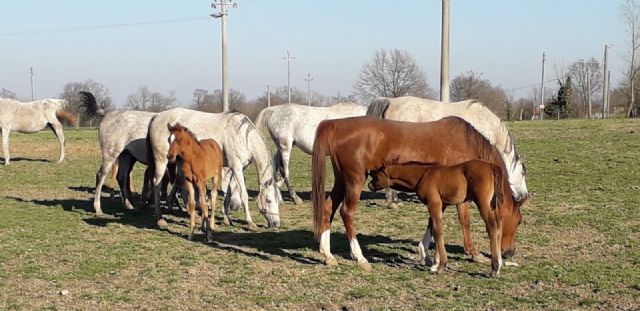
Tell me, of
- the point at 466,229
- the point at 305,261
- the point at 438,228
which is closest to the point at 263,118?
the point at 305,261

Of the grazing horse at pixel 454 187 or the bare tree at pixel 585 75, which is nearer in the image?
the grazing horse at pixel 454 187

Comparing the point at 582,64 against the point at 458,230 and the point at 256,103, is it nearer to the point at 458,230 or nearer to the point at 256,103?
the point at 256,103

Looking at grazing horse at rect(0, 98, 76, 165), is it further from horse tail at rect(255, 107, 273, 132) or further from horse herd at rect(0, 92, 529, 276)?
horse tail at rect(255, 107, 273, 132)

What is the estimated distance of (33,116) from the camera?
2094cm

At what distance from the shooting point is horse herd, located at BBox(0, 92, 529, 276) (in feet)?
22.1

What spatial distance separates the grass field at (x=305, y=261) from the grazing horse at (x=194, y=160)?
0.55 meters

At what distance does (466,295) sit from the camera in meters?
6.07

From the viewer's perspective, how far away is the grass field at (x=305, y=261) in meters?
6.07

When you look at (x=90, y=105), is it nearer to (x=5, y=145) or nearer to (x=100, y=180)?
(x=100, y=180)

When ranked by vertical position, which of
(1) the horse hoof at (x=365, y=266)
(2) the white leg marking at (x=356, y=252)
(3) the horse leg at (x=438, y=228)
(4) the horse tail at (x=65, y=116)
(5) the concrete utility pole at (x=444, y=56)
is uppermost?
(5) the concrete utility pole at (x=444, y=56)

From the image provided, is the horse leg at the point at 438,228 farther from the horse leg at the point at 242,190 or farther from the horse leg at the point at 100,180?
the horse leg at the point at 100,180

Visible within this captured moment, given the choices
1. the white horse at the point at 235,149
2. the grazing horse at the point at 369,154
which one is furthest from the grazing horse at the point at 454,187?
the white horse at the point at 235,149

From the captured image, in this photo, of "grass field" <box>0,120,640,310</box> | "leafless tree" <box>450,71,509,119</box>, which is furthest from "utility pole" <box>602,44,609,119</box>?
"grass field" <box>0,120,640,310</box>

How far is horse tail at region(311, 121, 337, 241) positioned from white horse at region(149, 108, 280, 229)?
2.52 metres
